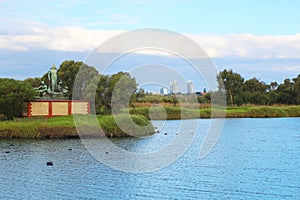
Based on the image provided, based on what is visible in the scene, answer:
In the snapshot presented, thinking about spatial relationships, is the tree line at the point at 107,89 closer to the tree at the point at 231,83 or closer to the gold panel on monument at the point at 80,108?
the tree at the point at 231,83

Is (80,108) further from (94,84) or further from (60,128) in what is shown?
(94,84)

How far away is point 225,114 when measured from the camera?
9438cm

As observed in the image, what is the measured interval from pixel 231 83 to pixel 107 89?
58.3m

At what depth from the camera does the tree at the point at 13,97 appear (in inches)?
1960

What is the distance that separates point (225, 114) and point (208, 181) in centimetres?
7006

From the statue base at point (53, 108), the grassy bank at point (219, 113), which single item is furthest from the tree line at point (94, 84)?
the statue base at point (53, 108)

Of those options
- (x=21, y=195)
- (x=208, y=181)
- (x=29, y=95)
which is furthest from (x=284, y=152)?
(x=29, y=95)

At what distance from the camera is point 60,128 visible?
151 feet

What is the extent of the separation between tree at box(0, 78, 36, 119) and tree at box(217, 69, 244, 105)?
80255 millimetres

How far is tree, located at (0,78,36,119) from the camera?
163 feet

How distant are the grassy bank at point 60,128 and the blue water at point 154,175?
4.46m

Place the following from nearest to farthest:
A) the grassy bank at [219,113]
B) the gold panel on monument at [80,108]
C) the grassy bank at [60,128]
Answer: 1. the grassy bank at [60,128]
2. the gold panel on monument at [80,108]
3. the grassy bank at [219,113]

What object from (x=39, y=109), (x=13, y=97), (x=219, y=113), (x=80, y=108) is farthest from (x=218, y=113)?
(x=13, y=97)

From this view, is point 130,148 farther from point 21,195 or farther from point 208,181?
point 21,195
